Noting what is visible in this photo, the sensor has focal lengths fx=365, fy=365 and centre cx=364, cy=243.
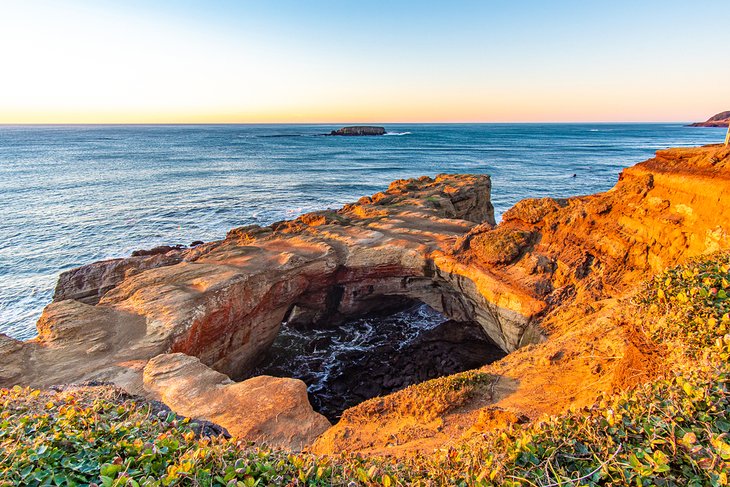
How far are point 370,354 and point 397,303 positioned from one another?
409 cm

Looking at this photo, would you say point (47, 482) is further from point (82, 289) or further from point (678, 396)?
point (82, 289)

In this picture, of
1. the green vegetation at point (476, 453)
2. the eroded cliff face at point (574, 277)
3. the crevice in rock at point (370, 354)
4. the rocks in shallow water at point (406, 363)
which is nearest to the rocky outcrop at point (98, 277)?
the crevice in rock at point (370, 354)

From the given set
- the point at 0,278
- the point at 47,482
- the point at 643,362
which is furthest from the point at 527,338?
the point at 0,278

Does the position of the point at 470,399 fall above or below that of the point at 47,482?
below

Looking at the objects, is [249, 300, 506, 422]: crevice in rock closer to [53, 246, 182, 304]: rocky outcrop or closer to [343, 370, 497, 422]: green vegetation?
[343, 370, 497, 422]: green vegetation

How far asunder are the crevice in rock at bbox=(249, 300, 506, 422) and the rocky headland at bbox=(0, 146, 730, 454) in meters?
0.67

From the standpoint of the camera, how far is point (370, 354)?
673 inches

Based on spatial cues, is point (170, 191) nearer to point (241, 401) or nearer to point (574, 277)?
point (241, 401)

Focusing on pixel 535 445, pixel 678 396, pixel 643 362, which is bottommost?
pixel 643 362

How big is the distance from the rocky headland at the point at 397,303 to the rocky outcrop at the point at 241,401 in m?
0.04

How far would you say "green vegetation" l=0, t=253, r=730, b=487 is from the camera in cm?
355

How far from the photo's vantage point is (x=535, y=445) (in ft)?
13.6

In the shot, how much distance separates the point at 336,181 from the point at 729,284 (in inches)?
1825

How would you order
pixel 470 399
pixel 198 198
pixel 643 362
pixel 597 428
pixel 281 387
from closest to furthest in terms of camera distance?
1. pixel 597 428
2. pixel 643 362
3. pixel 470 399
4. pixel 281 387
5. pixel 198 198
